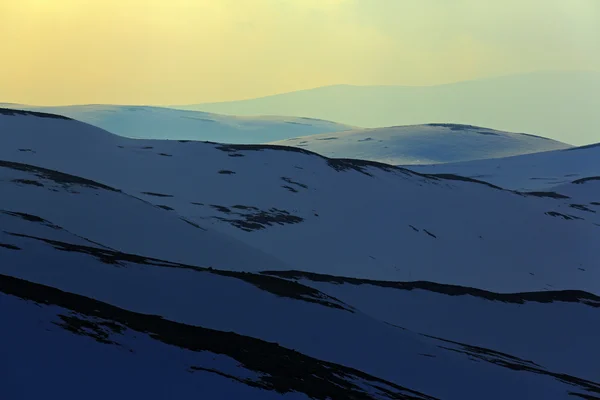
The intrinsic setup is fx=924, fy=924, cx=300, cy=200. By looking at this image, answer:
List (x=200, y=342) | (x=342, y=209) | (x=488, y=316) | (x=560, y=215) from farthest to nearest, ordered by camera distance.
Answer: (x=560, y=215)
(x=342, y=209)
(x=488, y=316)
(x=200, y=342)

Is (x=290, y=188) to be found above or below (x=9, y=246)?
below

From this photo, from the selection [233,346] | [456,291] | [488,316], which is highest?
[233,346]

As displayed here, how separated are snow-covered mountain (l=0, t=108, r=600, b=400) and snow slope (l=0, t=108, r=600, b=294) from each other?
0.73 ft

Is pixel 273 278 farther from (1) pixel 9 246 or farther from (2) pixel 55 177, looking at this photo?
(2) pixel 55 177

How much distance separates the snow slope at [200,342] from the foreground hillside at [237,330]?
0.05 metres

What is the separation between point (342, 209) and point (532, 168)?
88.3m

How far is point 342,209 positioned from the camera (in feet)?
229

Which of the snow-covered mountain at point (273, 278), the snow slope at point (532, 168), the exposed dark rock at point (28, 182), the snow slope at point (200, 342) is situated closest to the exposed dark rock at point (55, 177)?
the snow-covered mountain at point (273, 278)

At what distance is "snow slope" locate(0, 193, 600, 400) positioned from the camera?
55.0ft

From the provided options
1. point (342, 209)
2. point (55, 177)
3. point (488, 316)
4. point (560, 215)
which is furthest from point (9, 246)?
point (560, 215)

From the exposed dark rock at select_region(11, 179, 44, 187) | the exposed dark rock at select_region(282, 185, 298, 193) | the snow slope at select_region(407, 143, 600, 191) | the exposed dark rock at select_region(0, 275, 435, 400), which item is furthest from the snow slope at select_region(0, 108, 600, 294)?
the snow slope at select_region(407, 143, 600, 191)

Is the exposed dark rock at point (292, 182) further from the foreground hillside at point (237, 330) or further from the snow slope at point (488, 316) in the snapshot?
the snow slope at point (488, 316)

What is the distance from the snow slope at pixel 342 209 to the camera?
197 ft

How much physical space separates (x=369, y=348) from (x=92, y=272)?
317 inches
